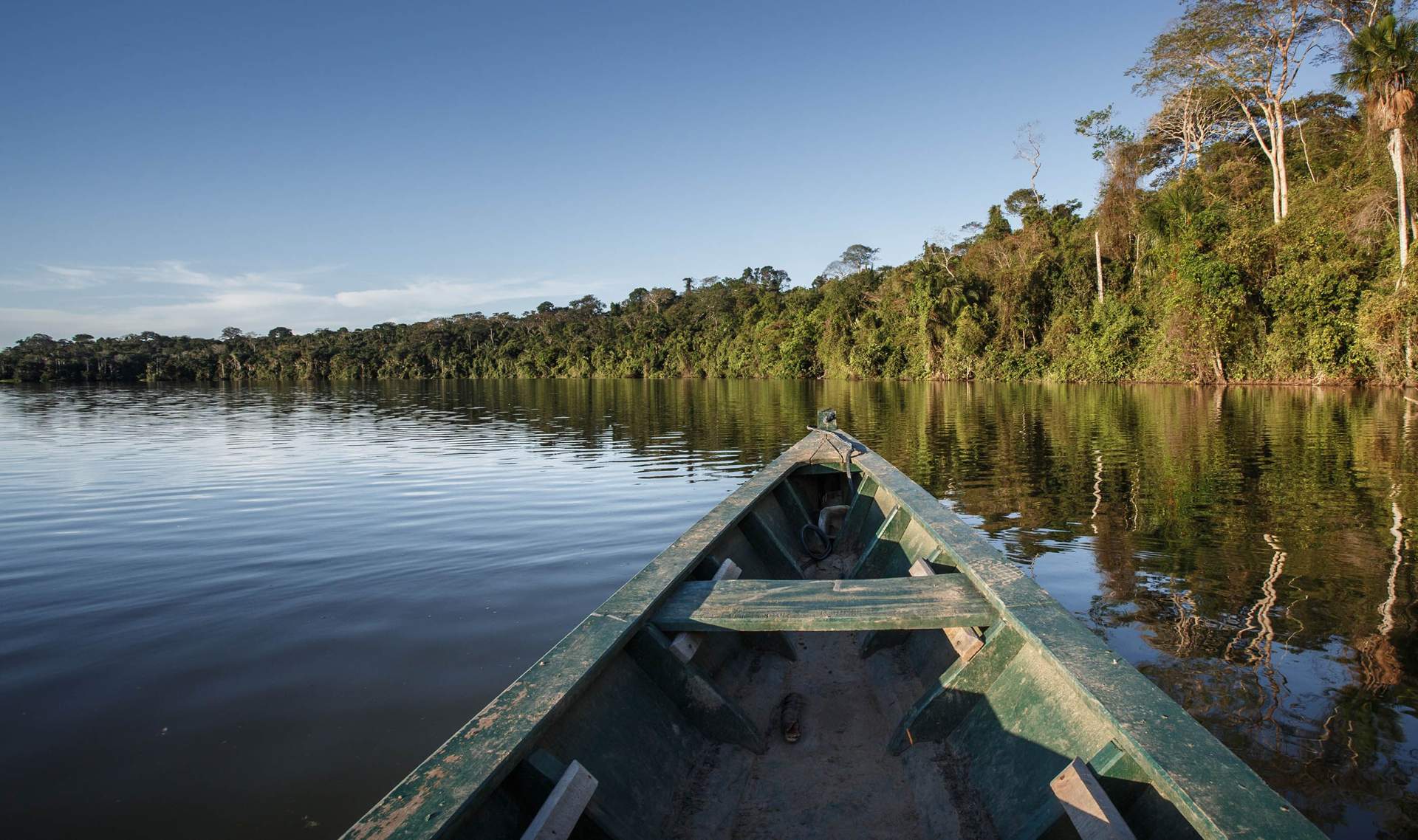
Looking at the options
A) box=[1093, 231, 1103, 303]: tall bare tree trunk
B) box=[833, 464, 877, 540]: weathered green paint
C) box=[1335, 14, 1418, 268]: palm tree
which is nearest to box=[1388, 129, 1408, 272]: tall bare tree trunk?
box=[1335, 14, 1418, 268]: palm tree

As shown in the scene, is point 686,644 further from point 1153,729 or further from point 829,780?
point 1153,729

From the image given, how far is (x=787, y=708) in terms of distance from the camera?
10.3 feet

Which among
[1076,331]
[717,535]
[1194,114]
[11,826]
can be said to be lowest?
[11,826]

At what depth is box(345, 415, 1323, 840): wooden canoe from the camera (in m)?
1.65

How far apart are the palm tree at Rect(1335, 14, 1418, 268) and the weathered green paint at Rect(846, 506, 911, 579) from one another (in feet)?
76.3

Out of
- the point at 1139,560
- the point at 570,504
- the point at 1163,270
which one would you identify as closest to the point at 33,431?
the point at 570,504

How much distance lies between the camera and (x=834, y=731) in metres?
3.06

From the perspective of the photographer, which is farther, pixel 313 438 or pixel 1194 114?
pixel 1194 114

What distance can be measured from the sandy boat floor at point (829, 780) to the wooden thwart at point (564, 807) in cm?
65

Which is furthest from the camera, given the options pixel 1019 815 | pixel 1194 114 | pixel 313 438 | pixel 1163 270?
pixel 1194 114

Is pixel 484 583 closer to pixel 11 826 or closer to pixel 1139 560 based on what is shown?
pixel 11 826

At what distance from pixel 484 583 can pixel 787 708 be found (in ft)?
11.0

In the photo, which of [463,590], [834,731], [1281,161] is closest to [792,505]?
[463,590]

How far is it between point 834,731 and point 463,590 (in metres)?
3.51
